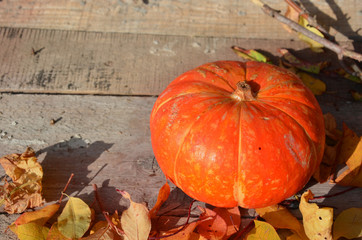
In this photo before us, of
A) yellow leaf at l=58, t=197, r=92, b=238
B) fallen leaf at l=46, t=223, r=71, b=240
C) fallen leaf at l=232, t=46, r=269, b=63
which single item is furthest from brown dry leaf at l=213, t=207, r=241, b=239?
fallen leaf at l=232, t=46, r=269, b=63

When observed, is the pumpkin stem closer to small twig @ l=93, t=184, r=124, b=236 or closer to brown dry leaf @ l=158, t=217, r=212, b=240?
brown dry leaf @ l=158, t=217, r=212, b=240

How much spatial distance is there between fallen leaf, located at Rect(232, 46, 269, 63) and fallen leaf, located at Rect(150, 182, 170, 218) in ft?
3.33

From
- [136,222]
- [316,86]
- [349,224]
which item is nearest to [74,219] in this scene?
[136,222]

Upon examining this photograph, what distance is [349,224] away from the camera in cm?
164

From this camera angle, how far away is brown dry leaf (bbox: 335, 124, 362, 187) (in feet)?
5.91

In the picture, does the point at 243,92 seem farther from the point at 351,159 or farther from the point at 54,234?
the point at 54,234

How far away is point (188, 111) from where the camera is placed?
62.7 inches

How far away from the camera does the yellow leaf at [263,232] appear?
151 centimetres

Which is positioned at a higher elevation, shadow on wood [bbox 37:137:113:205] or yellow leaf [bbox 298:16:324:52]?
yellow leaf [bbox 298:16:324:52]

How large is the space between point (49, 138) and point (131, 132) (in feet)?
1.40

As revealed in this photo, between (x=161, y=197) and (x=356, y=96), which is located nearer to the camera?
(x=161, y=197)

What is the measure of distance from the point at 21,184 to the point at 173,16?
1.43 meters

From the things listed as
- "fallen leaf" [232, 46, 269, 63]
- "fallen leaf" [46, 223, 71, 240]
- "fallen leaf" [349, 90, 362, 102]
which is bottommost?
"fallen leaf" [46, 223, 71, 240]

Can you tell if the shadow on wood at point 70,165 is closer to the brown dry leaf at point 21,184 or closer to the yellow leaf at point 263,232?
the brown dry leaf at point 21,184
